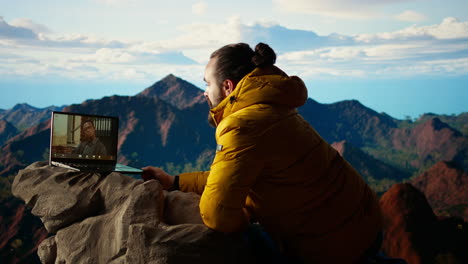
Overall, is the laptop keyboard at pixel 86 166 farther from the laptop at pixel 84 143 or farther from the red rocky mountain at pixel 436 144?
the red rocky mountain at pixel 436 144

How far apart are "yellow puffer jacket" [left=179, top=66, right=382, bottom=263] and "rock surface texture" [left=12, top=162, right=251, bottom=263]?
0.19 meters

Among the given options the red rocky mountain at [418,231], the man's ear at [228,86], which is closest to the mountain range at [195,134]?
the red rocky mountain at [418,231]

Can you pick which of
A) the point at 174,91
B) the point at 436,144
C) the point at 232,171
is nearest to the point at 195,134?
the point at 174,91

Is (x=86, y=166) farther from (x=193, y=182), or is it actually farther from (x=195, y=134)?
(x=195, y=134)

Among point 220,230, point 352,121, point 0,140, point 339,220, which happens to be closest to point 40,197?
point 220,230

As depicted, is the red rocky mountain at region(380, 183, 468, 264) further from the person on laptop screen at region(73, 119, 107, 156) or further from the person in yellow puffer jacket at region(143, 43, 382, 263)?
the person on laptop screen at region(73, 119, 107, 156)

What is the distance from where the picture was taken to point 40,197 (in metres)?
3.24

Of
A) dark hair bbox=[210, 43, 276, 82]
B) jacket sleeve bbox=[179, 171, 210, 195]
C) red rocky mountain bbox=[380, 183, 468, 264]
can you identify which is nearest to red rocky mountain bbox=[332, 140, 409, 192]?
red rocky mountain bbox=[380, 183, 468, 264]

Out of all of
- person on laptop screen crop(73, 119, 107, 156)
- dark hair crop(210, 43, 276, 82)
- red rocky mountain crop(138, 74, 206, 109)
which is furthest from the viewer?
red rocky mountain crop(138, 74, 206, 109)

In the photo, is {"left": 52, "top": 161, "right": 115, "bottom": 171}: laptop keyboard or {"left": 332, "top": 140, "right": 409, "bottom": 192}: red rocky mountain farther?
{"left": 332, "top": 140, "right": 409, "bottom": 192}: red rocky mountain

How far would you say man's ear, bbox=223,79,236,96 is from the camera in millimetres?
2524

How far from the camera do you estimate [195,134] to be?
43.2 meters

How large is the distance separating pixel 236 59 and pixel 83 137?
53.0 inches

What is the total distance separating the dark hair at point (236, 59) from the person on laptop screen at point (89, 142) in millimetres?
1170
